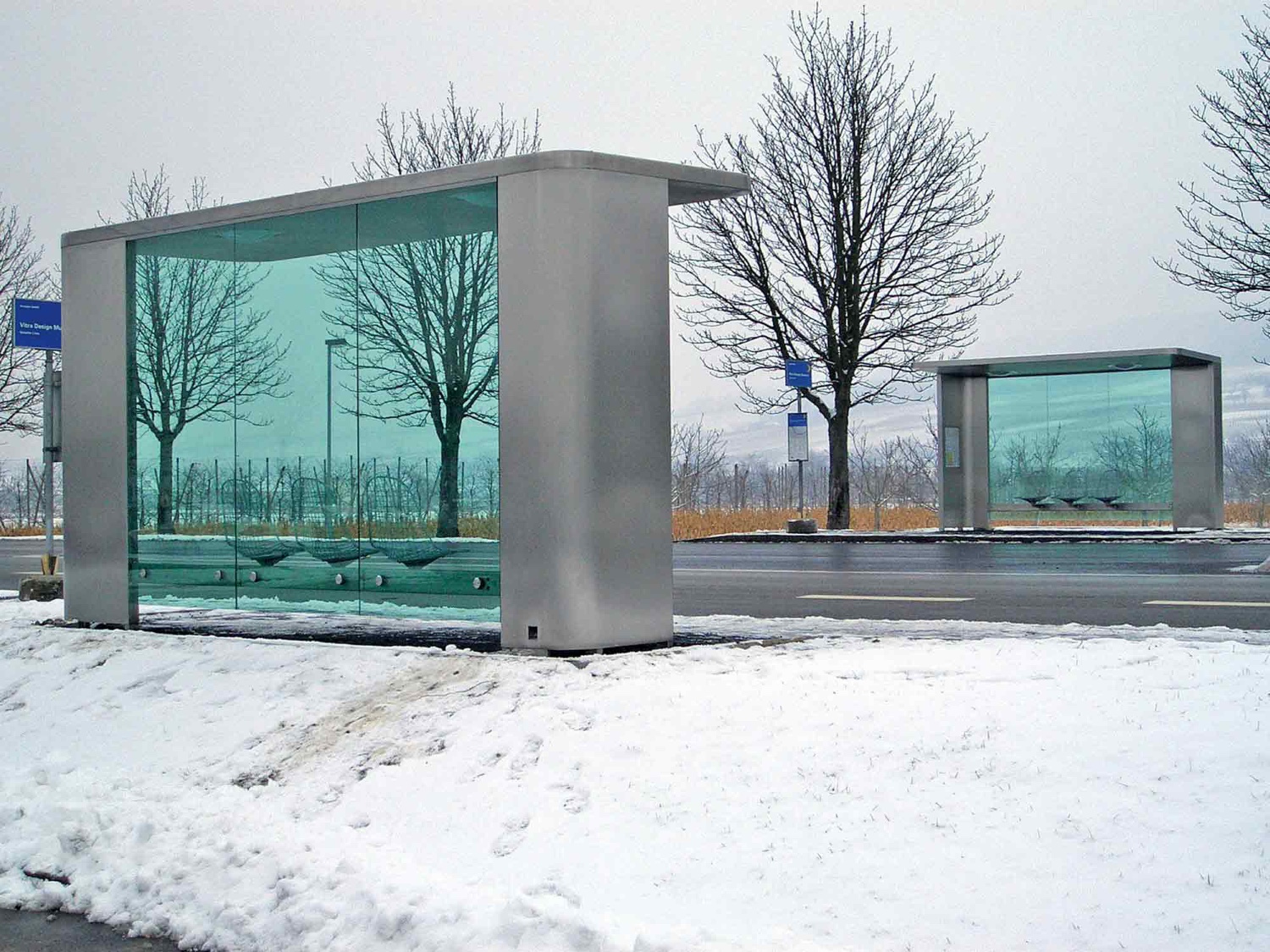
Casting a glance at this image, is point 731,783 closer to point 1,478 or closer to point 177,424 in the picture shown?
point 177,424

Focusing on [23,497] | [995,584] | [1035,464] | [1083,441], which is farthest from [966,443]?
[23,497]

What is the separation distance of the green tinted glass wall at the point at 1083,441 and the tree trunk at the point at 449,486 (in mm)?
21958

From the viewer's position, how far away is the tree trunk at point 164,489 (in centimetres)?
1071

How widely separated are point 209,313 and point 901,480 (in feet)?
133

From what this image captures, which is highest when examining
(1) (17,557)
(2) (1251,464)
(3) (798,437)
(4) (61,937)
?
(3) (798,437)

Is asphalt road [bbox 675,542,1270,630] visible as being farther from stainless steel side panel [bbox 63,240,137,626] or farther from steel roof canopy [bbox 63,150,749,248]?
stainless steel side panel [bbox 63,240,137,626]

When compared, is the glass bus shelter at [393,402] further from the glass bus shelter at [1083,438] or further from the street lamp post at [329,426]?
the glass bus shelter at [1083,438]

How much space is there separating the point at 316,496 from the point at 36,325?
5864 millimetres

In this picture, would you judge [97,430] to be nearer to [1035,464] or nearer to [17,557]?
[17,557]

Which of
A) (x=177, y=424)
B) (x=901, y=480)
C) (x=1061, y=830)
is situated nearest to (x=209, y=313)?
(x=177, y=424)

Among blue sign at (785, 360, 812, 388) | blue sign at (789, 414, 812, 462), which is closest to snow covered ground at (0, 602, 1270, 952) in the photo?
blue sign at (789, 414, 812, 462)

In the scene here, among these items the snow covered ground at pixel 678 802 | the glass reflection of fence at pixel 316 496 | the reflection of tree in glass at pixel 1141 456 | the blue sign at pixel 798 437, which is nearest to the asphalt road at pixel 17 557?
the glass reflection of fence at pixel 316 496

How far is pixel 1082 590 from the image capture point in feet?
46.7

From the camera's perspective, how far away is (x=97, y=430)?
1092 centimetres
